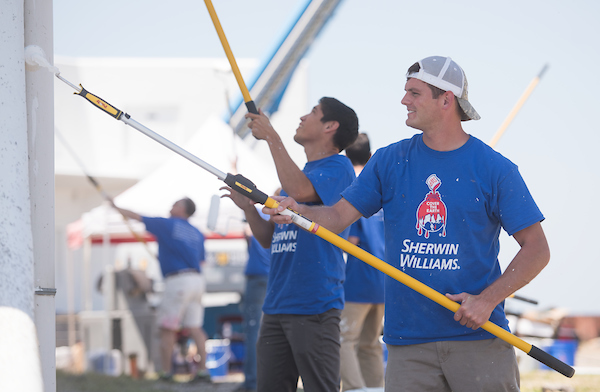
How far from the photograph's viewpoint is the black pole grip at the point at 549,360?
2502 mm

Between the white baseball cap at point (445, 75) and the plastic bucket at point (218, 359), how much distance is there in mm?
7952

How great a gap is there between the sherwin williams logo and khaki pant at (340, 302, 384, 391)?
7.31ft

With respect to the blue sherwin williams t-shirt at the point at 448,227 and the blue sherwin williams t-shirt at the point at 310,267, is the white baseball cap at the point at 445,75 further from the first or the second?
the blue sherwin williams t-shirt at the point at 310,267

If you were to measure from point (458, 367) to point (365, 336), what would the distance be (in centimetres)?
282

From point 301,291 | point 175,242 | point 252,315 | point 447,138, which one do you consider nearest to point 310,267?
point 301,291

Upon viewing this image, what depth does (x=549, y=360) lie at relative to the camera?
8.29ft

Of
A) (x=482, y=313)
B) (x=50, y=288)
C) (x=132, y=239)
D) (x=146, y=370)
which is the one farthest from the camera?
(x=132, y=239)

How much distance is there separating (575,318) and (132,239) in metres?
9.98

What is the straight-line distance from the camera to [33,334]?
7.08 ft

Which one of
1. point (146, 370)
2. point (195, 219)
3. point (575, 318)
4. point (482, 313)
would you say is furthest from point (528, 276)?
point (575, 318)

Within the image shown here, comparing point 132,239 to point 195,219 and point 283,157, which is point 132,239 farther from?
point 283,157

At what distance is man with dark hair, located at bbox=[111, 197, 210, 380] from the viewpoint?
755 cm

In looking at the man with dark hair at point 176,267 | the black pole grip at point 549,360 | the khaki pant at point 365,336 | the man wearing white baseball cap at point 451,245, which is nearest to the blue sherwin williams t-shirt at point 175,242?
the man with dark hair at point 176,267

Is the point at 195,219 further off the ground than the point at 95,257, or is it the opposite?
the point at 195,219
